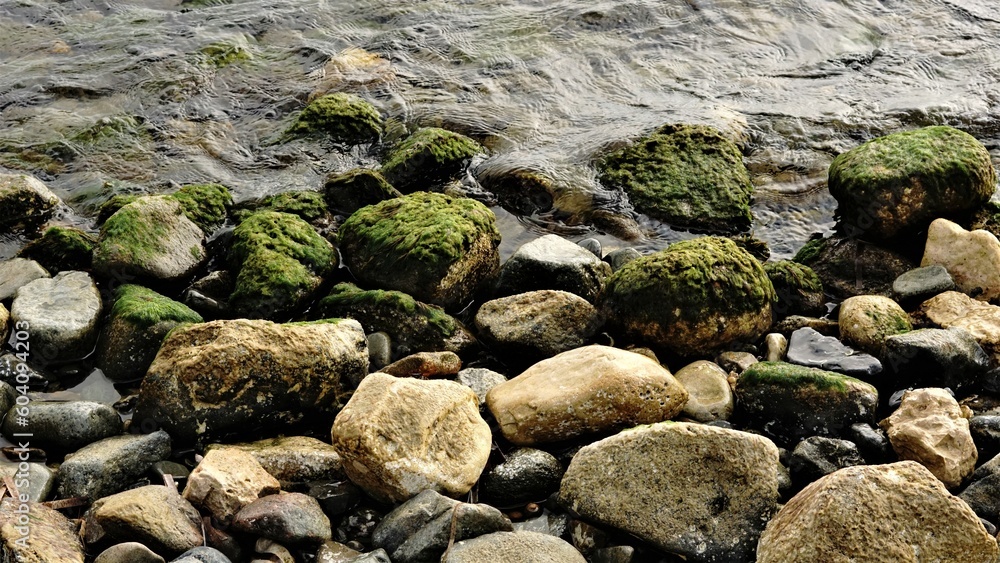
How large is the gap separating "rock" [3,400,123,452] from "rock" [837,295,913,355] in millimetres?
4290

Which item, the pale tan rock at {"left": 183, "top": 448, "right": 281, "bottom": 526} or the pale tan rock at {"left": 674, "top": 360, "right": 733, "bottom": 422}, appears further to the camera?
the pale tan rock at {"left": 674, "top": 360, "right": 733, "bottom": 422}

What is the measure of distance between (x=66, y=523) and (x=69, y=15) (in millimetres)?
8689

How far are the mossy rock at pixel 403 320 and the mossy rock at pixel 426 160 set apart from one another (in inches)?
78.7

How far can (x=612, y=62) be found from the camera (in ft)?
32.8

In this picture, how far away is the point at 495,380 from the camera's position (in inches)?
195

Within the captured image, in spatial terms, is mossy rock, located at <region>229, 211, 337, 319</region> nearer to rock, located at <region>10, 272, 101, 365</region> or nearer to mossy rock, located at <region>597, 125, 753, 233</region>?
rock, located at <region>10, 272, 101, 365</region>

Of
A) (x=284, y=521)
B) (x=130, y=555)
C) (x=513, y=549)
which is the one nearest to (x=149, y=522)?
(x=130, y=555)

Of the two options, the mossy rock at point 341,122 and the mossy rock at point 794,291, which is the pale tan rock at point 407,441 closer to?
the mossy rock at point 794,291

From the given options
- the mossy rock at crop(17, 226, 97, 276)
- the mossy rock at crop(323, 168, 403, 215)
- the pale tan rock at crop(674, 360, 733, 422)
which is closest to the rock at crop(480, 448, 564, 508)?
the pale tan rock at crop(674, 360, 733, 422)

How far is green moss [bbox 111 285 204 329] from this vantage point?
5.00 meters

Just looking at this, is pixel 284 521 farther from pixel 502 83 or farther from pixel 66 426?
pixel 502 83

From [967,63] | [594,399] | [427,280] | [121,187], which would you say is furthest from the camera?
[967,63]

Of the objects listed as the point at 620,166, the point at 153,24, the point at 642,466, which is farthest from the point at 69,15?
the point at 642,466

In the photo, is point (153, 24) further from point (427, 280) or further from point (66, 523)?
point (66, 523)
